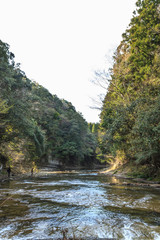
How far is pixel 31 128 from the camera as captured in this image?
64.0 ft

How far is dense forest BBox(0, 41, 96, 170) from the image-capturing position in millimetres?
16250

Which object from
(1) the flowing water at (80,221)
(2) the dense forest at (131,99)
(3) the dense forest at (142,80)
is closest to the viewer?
(1) the flowing water at (80,221)

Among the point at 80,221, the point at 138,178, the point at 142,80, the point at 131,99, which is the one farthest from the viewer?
the point at 131,99

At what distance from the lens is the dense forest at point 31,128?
16.2m

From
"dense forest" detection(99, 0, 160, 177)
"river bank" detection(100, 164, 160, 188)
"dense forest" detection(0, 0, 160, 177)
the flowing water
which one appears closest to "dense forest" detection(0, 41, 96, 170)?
"dense forest" detection(0, 0, 160, 177)

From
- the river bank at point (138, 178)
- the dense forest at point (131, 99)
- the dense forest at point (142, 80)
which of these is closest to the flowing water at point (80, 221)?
the dense forest at point (131, 99)

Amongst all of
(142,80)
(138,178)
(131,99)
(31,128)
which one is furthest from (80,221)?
(31,128)

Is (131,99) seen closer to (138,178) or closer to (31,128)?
(138,178)

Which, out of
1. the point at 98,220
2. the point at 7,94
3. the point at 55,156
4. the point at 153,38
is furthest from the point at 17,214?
the point at 55,156

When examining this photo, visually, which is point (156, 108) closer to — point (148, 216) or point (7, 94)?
point (148, 216)

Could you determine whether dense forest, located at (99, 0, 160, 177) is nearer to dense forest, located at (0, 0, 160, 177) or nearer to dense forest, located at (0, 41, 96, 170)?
dense forest, located at (0, 0, 160, 177)

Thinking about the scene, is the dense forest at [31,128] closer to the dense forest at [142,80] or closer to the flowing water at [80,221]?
the flowing water at [80,221]

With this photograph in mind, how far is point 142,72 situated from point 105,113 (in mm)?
6930

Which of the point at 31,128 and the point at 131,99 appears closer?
the point at 131,99
